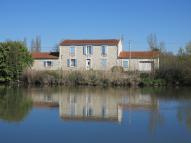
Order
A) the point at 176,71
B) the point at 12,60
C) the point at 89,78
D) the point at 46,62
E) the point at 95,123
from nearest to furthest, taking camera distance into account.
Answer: the point at 95,123 < the point at 176,71 < the point at 89,78 < the point at 12,60 < the point at 46,62

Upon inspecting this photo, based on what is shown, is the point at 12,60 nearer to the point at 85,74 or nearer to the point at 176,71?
the point at 85,74

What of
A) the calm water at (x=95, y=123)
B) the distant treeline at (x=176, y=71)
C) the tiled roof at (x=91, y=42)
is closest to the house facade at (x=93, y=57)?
the tiled roof at (x=91, y=42)

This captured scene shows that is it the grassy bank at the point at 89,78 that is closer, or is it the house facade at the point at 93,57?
the grassy bank at the point at 89,78

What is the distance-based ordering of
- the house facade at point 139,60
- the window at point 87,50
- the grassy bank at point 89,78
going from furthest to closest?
the window at point 87,50 → the house facade at point 139,60 → the grassy bank at point 89,78

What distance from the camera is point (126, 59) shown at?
54094 mm

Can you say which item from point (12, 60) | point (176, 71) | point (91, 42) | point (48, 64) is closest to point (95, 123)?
point (176, 71)

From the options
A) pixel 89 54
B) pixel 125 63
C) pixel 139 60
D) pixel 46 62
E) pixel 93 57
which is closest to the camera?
pixel 139 60

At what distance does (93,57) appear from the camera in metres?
55.6

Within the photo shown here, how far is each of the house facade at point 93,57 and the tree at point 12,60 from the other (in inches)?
292

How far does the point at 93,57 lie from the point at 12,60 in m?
13.0

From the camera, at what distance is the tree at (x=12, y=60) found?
155 ft

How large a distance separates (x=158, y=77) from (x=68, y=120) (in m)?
29.6

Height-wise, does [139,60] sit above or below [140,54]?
below

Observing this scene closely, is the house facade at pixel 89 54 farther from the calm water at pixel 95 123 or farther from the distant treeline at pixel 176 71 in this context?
the calm water at pixel 95 123
